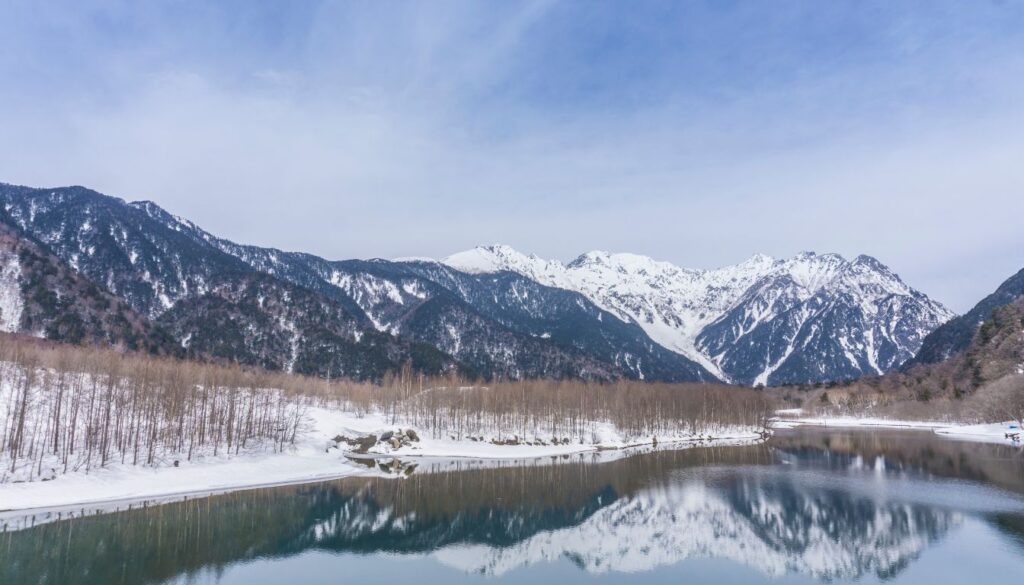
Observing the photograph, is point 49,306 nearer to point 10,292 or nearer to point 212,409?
point 10,292

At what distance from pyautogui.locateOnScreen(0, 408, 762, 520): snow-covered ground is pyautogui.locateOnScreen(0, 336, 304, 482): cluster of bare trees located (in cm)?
233

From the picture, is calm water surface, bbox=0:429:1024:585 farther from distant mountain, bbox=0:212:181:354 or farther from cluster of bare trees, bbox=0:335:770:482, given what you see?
distant mountain, bbox=0:212:181:354

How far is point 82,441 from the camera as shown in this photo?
71.3 metres

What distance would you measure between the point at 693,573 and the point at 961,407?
559 feet

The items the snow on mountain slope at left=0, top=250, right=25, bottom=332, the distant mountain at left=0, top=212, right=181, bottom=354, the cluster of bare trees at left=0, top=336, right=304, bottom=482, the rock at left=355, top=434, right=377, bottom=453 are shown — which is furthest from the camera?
the distant mountain at left=0, top=212, right=181, bottom=354

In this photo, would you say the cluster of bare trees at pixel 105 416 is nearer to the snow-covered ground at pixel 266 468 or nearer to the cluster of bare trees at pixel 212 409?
the cluster of bare trees at pixel 212 409

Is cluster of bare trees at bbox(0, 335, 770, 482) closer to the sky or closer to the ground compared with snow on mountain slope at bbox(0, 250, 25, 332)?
closer to the ground

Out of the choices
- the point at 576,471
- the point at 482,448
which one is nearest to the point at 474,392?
the point at 482,448

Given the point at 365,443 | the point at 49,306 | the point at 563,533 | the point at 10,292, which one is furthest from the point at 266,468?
the point at 10,292

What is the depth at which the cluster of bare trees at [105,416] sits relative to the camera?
63.9 meters

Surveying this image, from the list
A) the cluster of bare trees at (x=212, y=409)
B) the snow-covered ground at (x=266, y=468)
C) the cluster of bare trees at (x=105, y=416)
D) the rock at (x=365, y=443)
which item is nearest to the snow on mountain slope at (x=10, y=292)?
the cluster of bare trees at (x=212, y=409)

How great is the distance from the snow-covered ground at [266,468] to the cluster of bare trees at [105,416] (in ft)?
7.66

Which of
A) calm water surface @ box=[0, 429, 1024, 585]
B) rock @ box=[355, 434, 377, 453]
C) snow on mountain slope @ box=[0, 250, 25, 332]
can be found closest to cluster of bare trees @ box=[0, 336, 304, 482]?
rock @ box=[355, 434, 377, 453]

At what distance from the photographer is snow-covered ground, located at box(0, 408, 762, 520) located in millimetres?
55125
